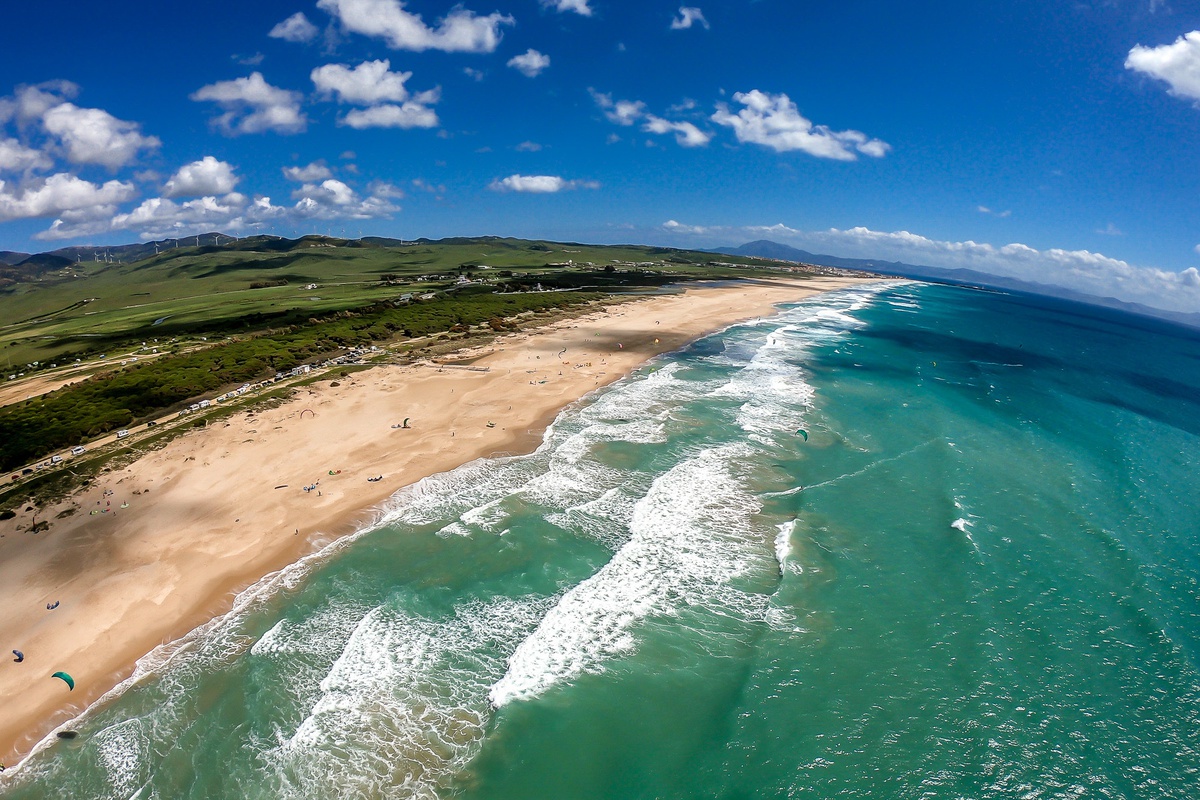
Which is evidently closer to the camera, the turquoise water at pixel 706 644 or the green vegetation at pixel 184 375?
the turquoise water at pixel 706 644

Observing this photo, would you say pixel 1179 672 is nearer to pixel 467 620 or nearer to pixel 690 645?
pixel 690 645

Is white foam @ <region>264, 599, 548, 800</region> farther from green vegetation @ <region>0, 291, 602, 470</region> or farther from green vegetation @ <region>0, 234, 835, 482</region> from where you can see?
green vegetation @ <region>0, 291, 602, 470</region>

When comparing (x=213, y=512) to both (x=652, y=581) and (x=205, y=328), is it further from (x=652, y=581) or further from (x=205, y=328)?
(x=205, y=328)

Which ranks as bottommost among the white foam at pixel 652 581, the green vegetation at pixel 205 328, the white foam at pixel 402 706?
the white foam at pixel 402 706

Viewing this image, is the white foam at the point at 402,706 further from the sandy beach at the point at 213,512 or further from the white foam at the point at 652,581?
the sandy beach at the point at 213,512

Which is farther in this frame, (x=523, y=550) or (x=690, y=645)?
(x=523, y=550)

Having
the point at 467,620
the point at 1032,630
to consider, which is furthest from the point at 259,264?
the point at 1032,630

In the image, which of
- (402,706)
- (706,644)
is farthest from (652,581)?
(402,706)

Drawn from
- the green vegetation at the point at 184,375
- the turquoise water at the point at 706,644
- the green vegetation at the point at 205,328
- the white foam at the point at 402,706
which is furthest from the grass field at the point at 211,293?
the white foam at the point at 402,706
